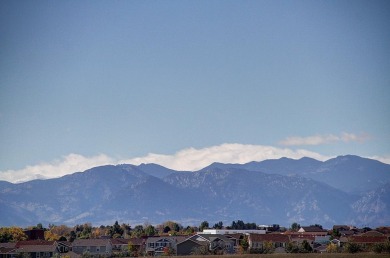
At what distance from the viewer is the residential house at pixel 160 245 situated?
142875mm

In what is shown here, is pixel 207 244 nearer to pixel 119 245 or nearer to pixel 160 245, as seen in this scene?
pixel 160 245

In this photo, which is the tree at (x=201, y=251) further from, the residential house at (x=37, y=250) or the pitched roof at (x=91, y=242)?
the residential house at (x=37, y=250)

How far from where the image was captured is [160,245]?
150625mm

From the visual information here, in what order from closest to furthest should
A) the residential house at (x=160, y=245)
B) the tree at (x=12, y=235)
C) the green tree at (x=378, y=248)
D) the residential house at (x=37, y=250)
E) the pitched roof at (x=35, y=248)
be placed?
the green tree at (x=378, y=248) → the residential house at (x=37, y=250) → the pitched roof at (x=35, y=248) → the residential house at (x=160, y=245) → the tree at (x=12, y=235)

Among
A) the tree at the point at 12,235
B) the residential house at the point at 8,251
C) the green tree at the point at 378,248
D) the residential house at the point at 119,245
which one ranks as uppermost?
the tree at the point at 12,235

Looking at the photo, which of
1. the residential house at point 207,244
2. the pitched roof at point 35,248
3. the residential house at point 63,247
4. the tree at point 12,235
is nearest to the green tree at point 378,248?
the residential house at point 207,244

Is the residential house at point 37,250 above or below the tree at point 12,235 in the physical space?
below

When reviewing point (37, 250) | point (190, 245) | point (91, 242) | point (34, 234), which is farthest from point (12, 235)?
point (190, 245)

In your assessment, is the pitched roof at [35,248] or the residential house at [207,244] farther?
the residential house at [207,244]

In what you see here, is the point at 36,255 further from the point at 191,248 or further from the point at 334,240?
the point at 334,240

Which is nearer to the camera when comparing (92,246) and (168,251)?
(168,251)

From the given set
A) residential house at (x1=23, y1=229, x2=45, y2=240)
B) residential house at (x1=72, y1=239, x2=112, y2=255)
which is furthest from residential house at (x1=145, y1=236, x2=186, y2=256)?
residential house at (x1=23, y1=229, x2=45, y2=240)

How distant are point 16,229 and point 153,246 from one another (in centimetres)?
4276

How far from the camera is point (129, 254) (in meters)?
131
